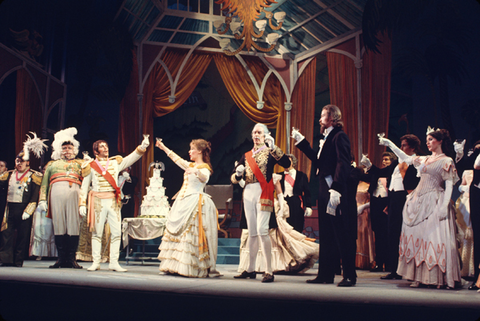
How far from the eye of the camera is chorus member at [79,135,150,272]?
4.60m

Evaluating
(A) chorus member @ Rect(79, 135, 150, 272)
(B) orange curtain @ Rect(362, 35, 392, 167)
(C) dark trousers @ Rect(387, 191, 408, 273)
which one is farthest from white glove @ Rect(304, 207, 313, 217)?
(B) orange curtain @ Rect(362, 35, 392, 167)

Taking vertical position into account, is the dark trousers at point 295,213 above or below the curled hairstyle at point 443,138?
below

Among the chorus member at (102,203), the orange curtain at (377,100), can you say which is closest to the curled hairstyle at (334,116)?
the chorus member at (102,203)

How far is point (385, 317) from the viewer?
2.38 m

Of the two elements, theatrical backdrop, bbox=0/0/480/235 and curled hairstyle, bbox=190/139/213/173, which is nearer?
curled hairstyle, bbox=190/139/213/173

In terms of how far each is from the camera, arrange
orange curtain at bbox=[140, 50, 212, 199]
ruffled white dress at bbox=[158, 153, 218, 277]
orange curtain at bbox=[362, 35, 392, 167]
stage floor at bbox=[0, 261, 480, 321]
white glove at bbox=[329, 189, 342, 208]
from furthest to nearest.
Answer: orange curtain at bbox=[140, 50, 212, 199], orange curtain at bbox=[362, 35, 392, 167], ruffled white dress at bbox=[158, 153, 218, 277], white glove at bbox=[329, 189, 342, 208], stage floor at bbox=[0, 261, 480, 321]

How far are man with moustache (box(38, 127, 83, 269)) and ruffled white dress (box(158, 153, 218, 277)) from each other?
1267 millimetres

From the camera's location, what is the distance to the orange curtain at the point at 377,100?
721 cm

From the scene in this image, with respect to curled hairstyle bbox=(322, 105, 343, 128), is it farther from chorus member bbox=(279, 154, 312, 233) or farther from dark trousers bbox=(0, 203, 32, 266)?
dark trousers bbox=(0, 203, 32, 266)

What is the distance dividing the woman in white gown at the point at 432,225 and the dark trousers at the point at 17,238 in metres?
4.20

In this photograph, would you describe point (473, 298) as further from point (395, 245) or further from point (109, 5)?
point (109, 5)

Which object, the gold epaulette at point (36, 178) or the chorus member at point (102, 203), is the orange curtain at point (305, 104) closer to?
the chorus member at point (102, 203)

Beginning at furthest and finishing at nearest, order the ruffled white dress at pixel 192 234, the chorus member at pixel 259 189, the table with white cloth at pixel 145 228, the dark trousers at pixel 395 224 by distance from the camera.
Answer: the table with white cloth at pixel 145 228
the dark trousers at pixel 395 224
the ruffled white dress at pixel 192 234
the chorus member at pixel 259 189

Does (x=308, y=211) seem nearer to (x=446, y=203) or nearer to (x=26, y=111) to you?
(x=446, y=203)
